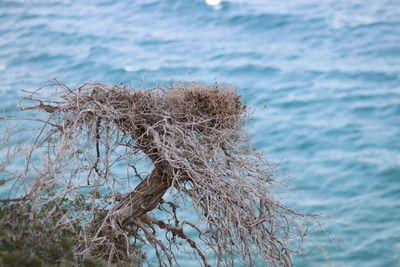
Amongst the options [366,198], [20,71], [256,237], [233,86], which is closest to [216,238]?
[256,237]

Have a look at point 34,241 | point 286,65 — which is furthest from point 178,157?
point 286,65

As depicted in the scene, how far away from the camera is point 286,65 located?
9.68 metres

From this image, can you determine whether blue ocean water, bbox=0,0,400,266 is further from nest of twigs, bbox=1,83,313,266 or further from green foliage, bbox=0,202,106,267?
green foliage, bbox=0,202,106,267

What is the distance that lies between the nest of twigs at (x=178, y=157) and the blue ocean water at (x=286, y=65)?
16.6 feet

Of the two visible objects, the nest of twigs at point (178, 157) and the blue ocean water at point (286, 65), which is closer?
the nest of twigs at point (178, 157)

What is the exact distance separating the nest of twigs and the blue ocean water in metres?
5.06

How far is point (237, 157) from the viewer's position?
229cm

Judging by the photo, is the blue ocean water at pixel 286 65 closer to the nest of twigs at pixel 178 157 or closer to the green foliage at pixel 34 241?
the nest of twigs at pixel 178 157

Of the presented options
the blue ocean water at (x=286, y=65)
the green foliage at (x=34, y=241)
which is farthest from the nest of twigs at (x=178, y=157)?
the blue ocean water at (x=286, y=65)

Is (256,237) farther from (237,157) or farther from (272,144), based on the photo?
(272,144)

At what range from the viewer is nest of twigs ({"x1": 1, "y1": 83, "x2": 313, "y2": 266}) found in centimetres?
210

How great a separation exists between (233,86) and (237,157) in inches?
12.3

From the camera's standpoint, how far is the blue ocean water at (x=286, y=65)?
786 centimetres

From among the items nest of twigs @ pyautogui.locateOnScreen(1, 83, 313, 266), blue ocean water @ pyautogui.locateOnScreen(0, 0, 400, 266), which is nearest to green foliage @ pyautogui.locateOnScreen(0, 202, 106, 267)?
nest of twigs @ pyautogui.locateOnScreen(1, 83, 313, 266)
